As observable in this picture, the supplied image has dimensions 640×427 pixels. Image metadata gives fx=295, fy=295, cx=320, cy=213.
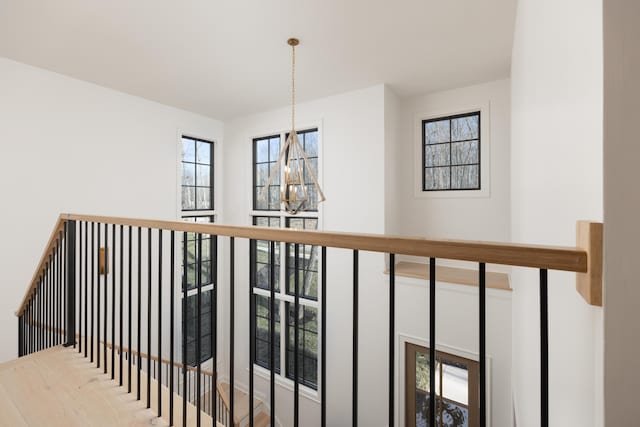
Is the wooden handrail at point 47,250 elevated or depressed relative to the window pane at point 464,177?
depressed

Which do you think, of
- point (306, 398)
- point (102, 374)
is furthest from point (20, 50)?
point (306, 398)

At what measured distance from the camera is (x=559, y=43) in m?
0.89

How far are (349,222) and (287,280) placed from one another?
4.67ft

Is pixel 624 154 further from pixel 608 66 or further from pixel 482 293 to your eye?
pixel 482 293

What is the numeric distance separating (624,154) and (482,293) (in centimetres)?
36

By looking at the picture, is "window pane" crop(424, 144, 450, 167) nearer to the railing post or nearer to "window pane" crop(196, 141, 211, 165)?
"window pane" crop(196, 141, 211, 165)

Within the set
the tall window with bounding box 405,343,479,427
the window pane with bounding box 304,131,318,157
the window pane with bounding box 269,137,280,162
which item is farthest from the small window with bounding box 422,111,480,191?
the window pane with bounding box 269,137,280,162

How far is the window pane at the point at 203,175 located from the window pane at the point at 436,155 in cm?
353

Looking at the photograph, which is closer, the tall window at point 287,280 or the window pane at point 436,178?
the window pane at point 436,178

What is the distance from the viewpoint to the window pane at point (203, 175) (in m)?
4.89

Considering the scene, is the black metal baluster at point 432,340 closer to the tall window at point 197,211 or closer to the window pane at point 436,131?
the window pane at point 436,131

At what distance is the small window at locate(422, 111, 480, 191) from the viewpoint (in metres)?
3.58

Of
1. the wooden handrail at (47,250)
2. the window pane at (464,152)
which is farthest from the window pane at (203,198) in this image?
the window pane at (464,152)

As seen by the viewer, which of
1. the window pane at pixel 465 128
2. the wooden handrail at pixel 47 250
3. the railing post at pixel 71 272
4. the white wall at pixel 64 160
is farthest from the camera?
the window pane at pixel 465 128
